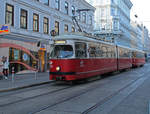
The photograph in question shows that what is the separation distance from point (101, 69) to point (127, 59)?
985 cm

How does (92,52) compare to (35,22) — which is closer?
(92,52)

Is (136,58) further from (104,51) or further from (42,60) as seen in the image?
(104,51)

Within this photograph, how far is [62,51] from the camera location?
1204cm

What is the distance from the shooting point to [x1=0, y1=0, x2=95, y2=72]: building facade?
17645 mm

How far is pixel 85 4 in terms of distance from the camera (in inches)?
1330

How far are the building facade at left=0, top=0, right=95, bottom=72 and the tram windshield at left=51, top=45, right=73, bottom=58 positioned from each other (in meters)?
3.32

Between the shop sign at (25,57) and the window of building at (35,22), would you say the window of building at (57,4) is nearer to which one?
the window of building at (35,22)

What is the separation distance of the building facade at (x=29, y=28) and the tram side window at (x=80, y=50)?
4.23 meters

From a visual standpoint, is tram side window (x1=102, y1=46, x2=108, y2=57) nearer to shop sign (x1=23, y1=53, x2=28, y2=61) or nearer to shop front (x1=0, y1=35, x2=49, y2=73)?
shop front (x1=0, y1=35, x2=49, y2=73)

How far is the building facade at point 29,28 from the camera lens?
57.9 ft

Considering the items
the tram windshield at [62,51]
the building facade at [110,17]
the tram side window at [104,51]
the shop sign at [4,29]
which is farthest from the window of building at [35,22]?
the building facade at [110,17]

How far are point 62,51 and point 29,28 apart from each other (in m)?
9.52

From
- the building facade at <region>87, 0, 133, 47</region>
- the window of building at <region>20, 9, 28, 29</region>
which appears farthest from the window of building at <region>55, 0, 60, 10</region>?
the building facade at <region>87, 0, 133, 47</region>

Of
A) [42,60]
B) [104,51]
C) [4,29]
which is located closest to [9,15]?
[4,29]
